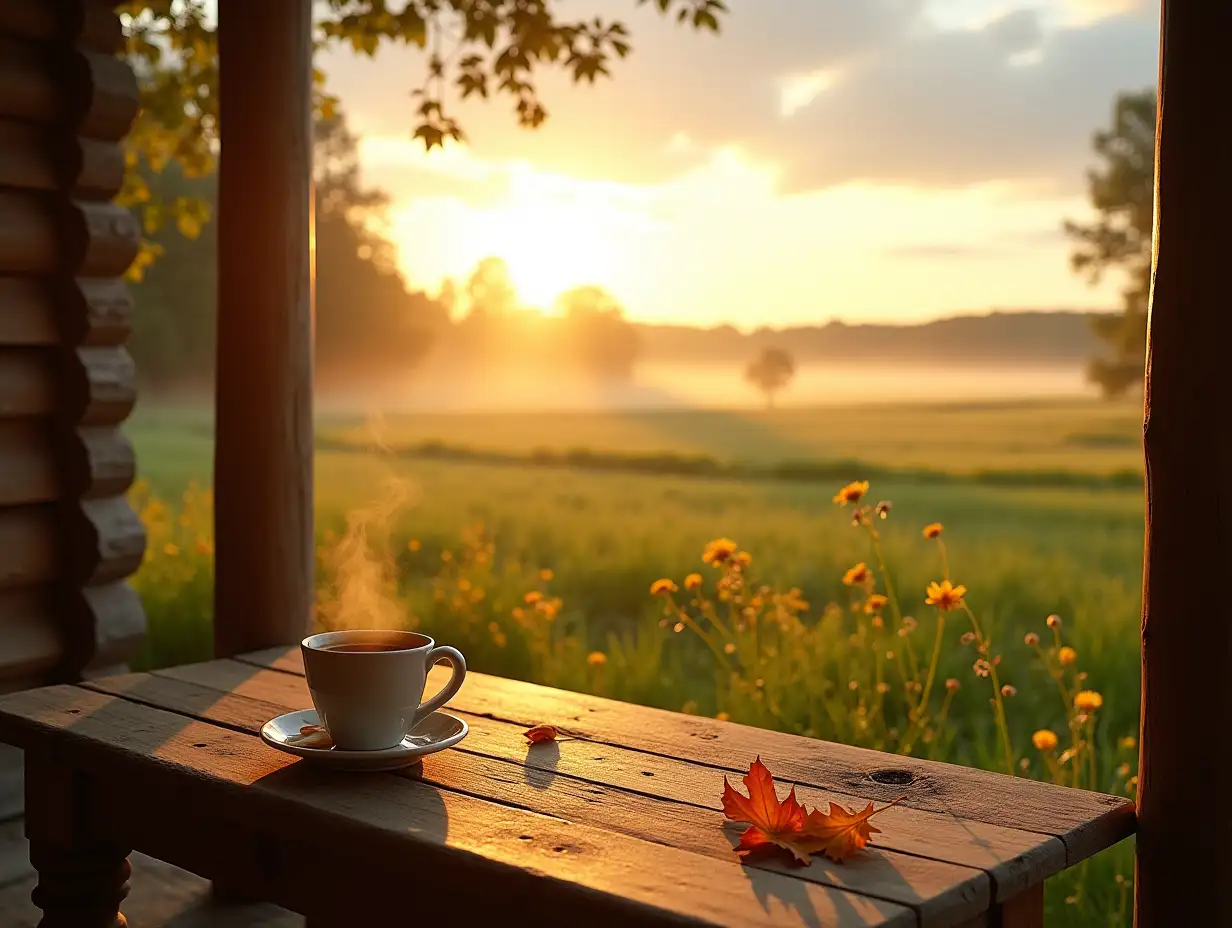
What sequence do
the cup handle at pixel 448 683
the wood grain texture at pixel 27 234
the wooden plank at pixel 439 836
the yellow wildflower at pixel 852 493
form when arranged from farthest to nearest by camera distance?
the wood grain texture at pixel 27 234, the yellow wildflower at pixel 852 493, the cup handle at pixel 448 683, the wooden plank at pixel 439 836

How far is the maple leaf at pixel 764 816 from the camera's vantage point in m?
1.28

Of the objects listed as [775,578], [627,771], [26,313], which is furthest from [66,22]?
[775,578]

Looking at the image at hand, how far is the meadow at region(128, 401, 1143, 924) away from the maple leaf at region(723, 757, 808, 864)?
120cm

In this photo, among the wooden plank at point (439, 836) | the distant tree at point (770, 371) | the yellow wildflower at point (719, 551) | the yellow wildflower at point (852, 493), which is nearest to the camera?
the wooden plank at point (439, 836)

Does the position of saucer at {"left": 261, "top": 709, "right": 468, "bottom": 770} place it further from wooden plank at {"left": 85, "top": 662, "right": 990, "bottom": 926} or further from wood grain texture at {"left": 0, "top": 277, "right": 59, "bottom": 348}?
wood grain texture at {"left": 0, "top": 277, "right": 59, "bottom": 348}

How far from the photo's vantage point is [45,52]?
3324 millimetres

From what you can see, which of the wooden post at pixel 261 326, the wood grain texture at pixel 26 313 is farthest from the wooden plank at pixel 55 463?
the wooden post at pixel 261 326

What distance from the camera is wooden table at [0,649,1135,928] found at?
121cm

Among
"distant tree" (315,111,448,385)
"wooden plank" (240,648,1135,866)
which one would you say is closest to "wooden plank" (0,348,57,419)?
"wooden plank" (240,648,1135,866)

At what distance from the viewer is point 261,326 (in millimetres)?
2715

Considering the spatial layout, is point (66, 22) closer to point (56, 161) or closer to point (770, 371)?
point (56, 161)

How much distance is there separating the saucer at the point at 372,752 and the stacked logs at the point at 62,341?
1868mm

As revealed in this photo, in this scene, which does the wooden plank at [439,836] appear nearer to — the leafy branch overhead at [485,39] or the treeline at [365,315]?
the leafy branch overhead at [485,39]

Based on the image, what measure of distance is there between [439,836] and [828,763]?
1.95 ft
